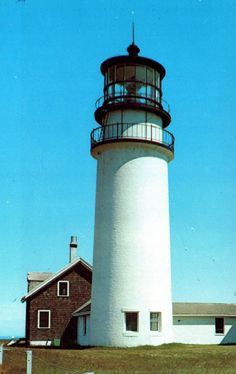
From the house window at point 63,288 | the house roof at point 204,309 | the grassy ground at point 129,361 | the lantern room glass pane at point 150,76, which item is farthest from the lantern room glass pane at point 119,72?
the house window at point 63,288

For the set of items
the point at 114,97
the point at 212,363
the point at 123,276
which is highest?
the point at 114,97

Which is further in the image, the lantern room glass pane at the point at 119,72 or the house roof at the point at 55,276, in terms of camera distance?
the house roof at the point at 55,276

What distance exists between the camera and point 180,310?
31766mm

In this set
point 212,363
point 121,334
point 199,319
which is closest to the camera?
point 212,363

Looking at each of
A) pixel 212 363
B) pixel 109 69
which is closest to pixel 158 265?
pixel 212 363

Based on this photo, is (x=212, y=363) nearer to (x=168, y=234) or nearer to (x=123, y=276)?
(x=123, y=276)

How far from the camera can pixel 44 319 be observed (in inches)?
1350

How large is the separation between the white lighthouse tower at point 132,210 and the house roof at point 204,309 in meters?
5.42

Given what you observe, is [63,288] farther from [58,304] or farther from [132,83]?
[132,83]

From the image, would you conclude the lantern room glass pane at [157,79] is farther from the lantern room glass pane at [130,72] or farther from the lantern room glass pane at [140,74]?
the lantern room glass pane at [130,72]

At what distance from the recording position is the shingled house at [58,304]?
3394 centimetres

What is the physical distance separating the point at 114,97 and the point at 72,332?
50.8ft

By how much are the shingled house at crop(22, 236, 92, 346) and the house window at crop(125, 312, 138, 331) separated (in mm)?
9179

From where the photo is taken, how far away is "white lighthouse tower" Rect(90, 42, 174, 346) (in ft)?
82.8
